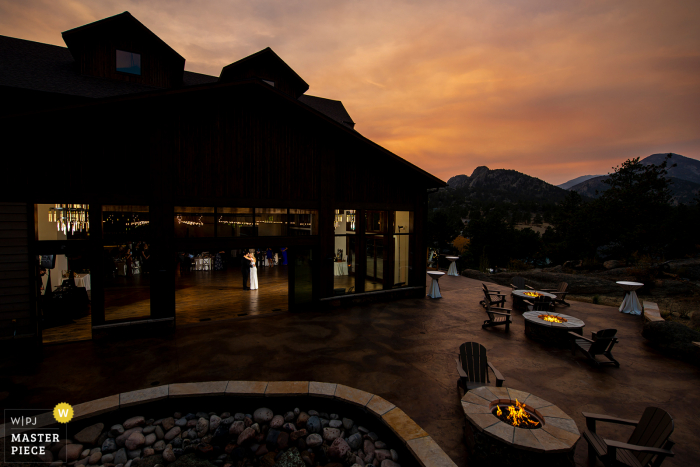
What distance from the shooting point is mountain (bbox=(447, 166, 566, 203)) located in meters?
99.0

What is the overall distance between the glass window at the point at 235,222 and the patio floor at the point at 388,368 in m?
2.70

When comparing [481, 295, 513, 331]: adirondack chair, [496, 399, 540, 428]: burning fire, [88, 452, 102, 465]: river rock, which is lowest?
[88, 452, 102, 465]: river rock

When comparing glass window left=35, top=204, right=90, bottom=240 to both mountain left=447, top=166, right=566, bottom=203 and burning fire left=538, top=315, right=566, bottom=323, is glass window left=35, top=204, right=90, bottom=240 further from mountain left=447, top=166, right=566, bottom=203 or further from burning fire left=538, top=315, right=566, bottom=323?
mountain left=447, top=166, right=566, bottom=203

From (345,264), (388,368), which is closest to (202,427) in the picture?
(388,368)

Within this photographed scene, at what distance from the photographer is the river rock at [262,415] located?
5.13 m

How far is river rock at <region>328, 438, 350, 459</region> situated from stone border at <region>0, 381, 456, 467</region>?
0.59 meters

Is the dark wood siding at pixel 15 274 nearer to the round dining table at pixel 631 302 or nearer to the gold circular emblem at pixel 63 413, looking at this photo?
the gold circular emblem at pixel 63 413

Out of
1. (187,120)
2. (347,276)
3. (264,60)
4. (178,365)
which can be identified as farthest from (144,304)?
(264,60)

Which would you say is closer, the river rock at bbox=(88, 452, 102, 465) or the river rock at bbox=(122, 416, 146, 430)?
the river rock at bbox=(88, 452, 102, 465)


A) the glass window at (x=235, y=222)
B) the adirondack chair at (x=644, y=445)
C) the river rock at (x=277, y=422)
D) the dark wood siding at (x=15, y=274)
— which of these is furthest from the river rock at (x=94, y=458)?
the adirondack chair at (x=644, y=445)

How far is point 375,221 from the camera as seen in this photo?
11562mm

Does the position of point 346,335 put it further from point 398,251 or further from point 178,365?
point 398,251

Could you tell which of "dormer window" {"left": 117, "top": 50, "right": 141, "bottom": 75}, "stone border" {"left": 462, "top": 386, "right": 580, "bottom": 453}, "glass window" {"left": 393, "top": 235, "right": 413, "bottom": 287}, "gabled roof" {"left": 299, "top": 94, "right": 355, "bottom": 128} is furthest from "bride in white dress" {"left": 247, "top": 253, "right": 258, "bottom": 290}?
"stone border" {"left": 462, "top": 386, "right": 580, "bottom": 453}

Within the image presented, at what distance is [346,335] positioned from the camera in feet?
26.9
